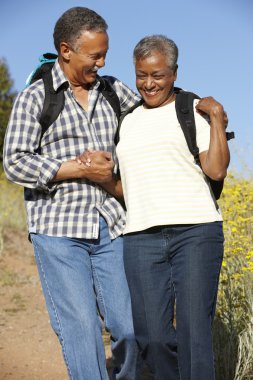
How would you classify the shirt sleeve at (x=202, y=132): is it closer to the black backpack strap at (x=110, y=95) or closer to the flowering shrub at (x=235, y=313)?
the black backpack strap at (x=110, y=95)

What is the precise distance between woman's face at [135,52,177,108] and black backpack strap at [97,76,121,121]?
0.24 meters

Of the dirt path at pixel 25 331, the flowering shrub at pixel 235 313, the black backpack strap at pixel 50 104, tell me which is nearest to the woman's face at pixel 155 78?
the black backpack strap at pixel 50 104

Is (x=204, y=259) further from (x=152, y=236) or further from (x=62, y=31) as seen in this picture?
(x=62, y=31)

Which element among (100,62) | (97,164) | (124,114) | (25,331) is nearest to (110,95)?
(124,114)

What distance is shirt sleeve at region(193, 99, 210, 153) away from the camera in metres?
3.04

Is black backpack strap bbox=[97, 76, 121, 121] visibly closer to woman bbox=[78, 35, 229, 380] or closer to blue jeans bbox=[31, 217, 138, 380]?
woman bbox=[78, 35, 229, 380]

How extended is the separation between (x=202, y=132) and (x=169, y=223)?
0.45 metres

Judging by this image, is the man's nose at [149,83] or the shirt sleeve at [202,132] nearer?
A: the shirt sleeve at [202,132]

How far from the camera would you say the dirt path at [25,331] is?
200 inches

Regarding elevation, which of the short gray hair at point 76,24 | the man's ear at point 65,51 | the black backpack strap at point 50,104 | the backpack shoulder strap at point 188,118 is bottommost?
the backpack shoulder strap at point 188,118

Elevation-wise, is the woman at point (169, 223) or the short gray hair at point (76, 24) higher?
the short gray hair at point (76, 24)

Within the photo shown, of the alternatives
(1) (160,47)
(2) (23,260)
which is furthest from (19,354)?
(2) (23,260)

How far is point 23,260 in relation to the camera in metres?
9.52

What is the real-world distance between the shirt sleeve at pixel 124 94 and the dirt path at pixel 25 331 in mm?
2111
